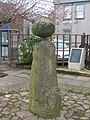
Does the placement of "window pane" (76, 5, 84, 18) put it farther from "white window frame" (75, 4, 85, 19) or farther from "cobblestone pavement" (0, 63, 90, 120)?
"cobblestone pavement" (0, 63, 90, 120)

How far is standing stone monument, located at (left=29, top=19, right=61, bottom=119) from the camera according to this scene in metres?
3.92

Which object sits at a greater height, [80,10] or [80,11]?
[80,10]

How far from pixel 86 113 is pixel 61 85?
211cm

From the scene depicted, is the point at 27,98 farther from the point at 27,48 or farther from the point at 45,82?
the point at 27,48

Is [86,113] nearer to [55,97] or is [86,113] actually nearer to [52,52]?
[55,97]

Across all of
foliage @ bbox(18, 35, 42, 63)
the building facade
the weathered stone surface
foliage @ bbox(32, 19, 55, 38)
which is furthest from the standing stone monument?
the building facade

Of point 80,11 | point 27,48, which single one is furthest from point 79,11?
point 27,48

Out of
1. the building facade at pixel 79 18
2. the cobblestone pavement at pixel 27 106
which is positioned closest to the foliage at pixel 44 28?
the cobblestone pavement at pixel 27 106

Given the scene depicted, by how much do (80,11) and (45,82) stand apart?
1813 cm

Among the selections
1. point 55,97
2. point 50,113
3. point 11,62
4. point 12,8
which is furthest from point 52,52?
point 11,62

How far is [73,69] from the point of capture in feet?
26.1

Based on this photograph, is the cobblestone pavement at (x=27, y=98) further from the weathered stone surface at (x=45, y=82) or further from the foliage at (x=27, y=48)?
the foliage at (x=27, y=48)

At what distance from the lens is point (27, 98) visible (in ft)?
16.5

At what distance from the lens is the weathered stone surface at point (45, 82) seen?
12.9 feet
